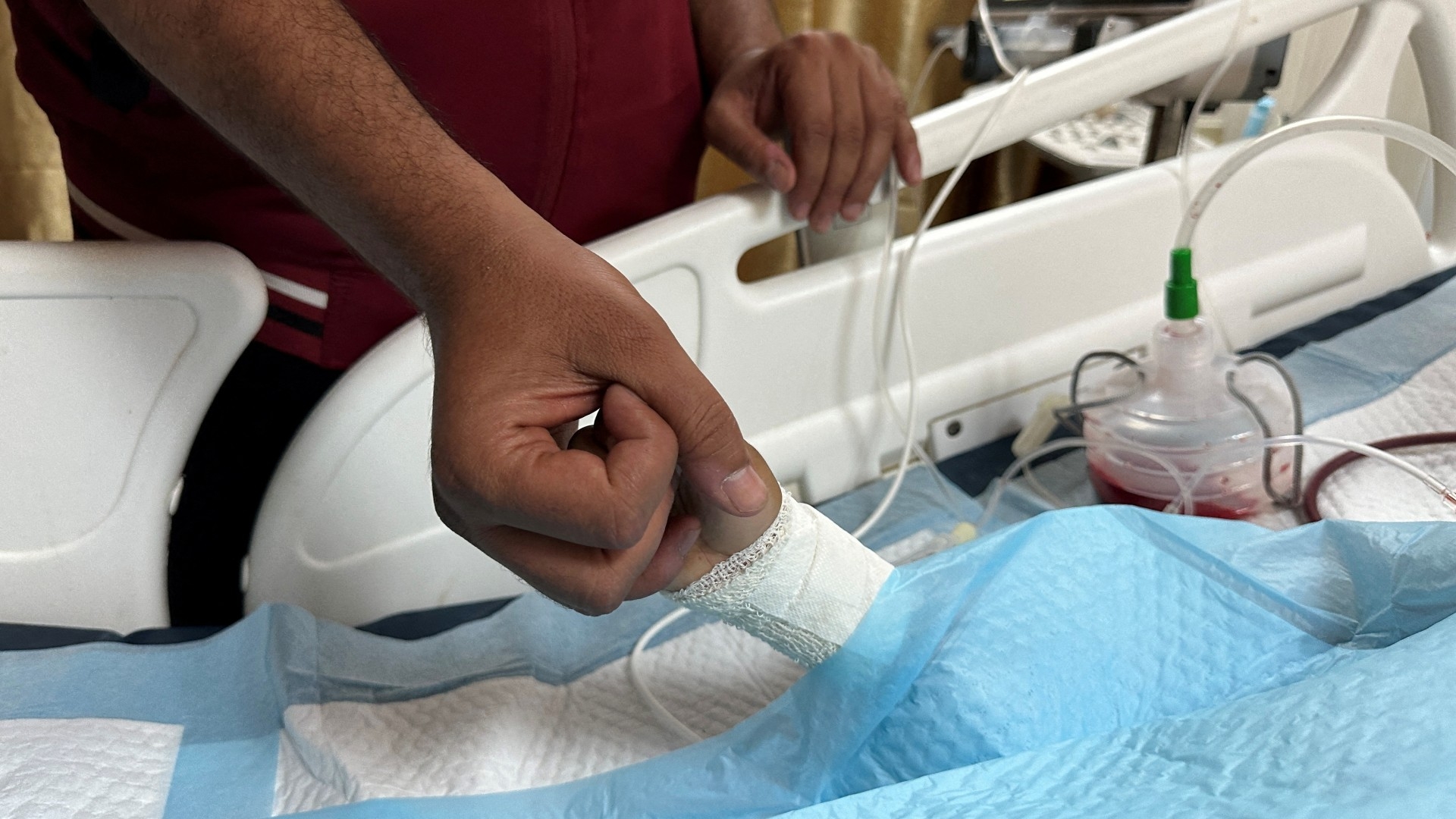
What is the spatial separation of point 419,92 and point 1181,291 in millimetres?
607

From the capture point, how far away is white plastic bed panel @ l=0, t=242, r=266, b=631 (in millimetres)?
780

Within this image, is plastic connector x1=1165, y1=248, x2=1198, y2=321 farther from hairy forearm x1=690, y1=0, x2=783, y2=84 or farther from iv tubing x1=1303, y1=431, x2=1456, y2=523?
hairy forearm x1=690, y1=0, x2=783, y2=84

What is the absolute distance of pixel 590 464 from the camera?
1.67 ft

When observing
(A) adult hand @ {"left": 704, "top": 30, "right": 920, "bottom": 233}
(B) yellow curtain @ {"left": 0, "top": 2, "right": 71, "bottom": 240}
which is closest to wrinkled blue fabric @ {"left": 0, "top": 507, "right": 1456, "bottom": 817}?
(A) adult hand @ {"left": 704, "top": 30, "right": 920, "bottom": 233}

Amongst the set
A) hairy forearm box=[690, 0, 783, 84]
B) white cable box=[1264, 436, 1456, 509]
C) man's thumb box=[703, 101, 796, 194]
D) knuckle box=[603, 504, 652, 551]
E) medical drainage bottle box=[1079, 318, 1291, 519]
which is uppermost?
hairy forearm box=[690, 0, 783, 84]

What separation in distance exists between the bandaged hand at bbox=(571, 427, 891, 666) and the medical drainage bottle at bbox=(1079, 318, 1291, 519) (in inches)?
11.8

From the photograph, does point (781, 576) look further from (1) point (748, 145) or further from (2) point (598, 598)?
(1) point (748, 145)

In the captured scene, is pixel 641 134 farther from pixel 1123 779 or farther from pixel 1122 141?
pixel 1122 141

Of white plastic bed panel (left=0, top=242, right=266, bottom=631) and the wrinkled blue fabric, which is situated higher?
white plastic bed panel (left=0, top=242, right=266, bottom=631)

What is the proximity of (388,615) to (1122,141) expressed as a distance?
50.6 inches

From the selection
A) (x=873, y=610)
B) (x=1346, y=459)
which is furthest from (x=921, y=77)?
(x=873, y=610)

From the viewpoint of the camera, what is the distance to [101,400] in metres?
0.81

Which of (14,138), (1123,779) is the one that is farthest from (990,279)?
(14,138)

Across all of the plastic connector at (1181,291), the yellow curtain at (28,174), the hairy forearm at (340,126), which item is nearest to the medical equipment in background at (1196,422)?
the plastic connector at (1181,291)
